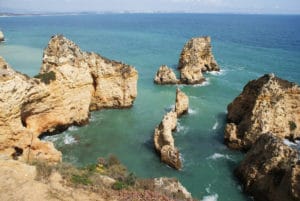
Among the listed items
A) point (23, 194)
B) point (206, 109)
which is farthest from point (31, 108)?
point (206, 109)

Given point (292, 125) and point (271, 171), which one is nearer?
point (271, 171)

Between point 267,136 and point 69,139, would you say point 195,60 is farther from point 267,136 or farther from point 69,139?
point 267,136

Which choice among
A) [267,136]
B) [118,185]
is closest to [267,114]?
[267,136]

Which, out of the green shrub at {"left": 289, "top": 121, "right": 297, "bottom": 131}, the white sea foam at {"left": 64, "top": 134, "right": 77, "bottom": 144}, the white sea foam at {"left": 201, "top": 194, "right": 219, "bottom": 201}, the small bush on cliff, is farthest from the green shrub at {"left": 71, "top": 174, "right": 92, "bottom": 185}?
the green shrub at {"left": 289, "top": 121, "right": 297, "bottom": 131}

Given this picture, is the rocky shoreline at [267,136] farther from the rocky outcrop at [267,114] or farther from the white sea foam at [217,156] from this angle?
the white sea foam at [217,156]

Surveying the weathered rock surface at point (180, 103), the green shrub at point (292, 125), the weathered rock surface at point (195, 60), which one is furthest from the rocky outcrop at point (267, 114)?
the weathered rock surface at point (195, 60)

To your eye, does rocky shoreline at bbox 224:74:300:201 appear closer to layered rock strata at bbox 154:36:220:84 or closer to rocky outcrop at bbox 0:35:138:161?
rocky outcrop at bbox 0:35:138:161
